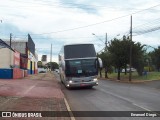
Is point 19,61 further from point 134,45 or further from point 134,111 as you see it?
point 134,111

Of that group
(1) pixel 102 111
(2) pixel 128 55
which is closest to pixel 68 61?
(1) pixel 102 111

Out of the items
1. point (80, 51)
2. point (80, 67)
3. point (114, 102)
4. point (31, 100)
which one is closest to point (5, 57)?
point (80, 51)

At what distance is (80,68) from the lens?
31141mm

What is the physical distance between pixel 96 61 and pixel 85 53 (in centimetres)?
112

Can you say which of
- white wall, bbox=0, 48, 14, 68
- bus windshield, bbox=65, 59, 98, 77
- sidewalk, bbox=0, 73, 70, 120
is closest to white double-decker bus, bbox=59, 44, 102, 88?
bus windshield, bbox=65, 59, 98, 77

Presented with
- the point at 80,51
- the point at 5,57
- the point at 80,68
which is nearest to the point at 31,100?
the point at 80,68

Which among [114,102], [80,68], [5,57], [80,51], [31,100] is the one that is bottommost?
[114,102]

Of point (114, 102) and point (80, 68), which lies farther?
point (80, 68)

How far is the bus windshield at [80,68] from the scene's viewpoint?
3112cm

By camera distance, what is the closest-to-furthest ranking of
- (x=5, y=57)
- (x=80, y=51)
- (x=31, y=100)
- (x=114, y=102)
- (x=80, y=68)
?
(x=31, y=100)
(x=114, y=102)
(x=80, y=68)
(x=80, y=51)
(x=5, y=57)

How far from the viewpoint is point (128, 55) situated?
5909 cm

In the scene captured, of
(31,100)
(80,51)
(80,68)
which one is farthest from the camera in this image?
(80,51)

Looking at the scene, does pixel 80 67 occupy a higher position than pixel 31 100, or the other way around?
pixel 80 67

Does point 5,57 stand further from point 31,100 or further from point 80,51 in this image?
point 31,100
